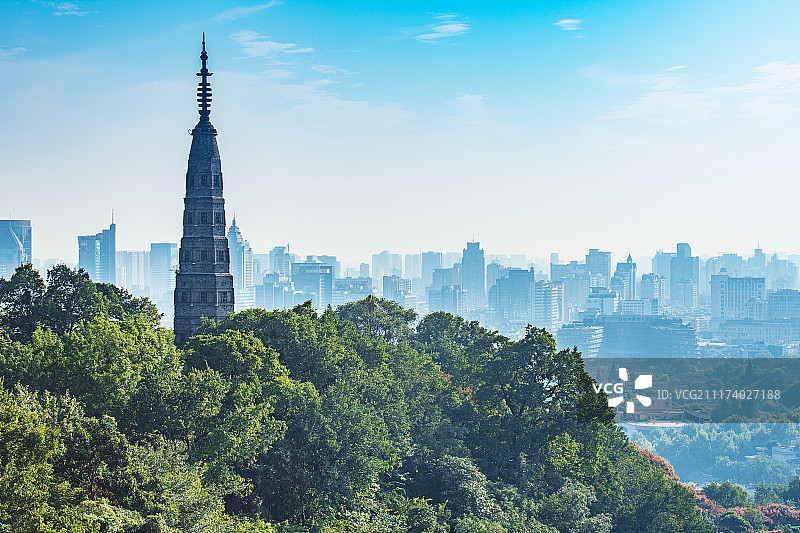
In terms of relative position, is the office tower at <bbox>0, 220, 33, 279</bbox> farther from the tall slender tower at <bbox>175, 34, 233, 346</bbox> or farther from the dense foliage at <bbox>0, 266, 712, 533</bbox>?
the dense foliage at <bbox>0, 266, 712, 533</bbox>

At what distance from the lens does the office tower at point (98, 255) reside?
161750 mm

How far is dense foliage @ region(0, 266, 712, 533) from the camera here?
21.6 meters

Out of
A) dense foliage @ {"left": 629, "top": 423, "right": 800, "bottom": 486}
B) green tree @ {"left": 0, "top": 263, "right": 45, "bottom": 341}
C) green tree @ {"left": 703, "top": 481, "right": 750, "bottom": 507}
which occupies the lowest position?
dense foliage @ {"left": 629, "top": 423, "right": 800, "bottom": 486}

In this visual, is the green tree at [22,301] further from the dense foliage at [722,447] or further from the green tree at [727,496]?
the dense foliage at [722,447]

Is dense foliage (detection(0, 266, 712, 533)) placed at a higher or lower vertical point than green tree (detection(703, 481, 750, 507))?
higher

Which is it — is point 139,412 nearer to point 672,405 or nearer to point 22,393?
point 22,393

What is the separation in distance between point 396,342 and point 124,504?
29.1 meters

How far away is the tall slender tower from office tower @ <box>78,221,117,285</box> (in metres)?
116

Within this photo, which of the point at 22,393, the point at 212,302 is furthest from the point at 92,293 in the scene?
the point at 22,393

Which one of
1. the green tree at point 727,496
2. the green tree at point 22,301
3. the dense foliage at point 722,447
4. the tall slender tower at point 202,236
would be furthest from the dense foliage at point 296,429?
the dense foliage at point 722,447

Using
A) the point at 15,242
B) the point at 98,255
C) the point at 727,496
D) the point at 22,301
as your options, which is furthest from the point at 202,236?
the point at 98,255

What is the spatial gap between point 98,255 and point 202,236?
12924 cm

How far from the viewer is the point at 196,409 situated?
2527 centimetres

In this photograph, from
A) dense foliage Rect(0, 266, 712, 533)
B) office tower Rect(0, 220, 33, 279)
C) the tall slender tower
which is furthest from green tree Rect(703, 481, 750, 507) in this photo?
office tower Rect(0, 220, 33, 279)
